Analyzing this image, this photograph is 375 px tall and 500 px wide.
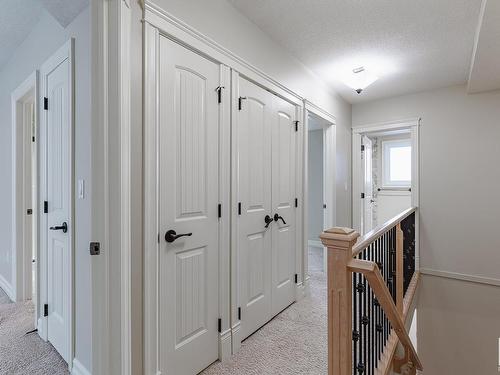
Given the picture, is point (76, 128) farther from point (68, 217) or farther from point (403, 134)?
point (403, 134)

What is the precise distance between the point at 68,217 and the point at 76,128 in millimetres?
553

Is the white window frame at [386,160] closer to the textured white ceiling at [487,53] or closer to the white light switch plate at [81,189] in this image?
the textured white ceiling at [487,53]

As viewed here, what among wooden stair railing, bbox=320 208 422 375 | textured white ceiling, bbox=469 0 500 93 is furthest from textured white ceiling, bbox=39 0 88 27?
textured white ceiling, bbox=469 0 500 93

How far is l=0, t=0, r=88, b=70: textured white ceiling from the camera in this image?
166 centimetres

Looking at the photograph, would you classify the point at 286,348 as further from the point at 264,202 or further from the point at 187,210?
the point at 187,210

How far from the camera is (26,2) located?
6.98ft

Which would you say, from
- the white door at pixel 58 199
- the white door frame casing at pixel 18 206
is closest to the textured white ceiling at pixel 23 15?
the white door at pixel 58 199

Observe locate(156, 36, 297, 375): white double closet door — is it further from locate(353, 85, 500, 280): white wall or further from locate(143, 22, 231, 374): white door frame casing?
locate(353, 85, 500, 280): white wall

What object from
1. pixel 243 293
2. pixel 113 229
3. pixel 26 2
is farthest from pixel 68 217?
pixel 26 2

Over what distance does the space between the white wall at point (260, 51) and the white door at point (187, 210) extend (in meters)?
0.23

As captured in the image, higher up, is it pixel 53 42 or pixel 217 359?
pixel 53 42

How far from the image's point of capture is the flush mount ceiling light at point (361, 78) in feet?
10.3

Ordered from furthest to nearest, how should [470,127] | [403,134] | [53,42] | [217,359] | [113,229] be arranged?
[403,134]
[470,127]
[53,42]
[217,359]
[113,229]

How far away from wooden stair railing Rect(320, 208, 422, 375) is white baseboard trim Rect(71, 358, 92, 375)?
1.37m
